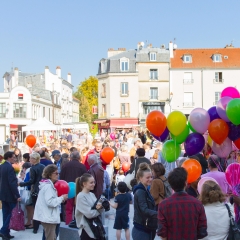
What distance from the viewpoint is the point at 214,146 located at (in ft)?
27.1

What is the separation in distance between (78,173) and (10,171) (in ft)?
4.78

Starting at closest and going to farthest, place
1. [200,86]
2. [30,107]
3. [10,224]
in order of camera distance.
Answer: [10,224] < [200,86] < [30,107]

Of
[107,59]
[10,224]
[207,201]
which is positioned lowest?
[10,224]

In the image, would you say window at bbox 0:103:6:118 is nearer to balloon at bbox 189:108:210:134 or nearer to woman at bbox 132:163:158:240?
balloon at bbox 189:108:210:134

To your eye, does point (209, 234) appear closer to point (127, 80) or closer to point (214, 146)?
point (214, 146)

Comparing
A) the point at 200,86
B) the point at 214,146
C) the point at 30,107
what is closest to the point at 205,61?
the point at 200,86

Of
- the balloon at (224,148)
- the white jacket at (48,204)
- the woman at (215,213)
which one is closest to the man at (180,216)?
the woman at (215,213)

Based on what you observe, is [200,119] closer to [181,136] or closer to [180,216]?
[181,136]

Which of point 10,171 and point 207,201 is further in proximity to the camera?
point 10,171

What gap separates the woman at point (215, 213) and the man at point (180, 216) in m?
0.28

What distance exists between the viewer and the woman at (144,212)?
203 inches

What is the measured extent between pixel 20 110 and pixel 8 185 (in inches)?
1767

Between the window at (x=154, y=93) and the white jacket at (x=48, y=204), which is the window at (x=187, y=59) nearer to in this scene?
the window at (x=154, y=93)

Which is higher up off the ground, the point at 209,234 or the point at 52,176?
the point at 52,176
